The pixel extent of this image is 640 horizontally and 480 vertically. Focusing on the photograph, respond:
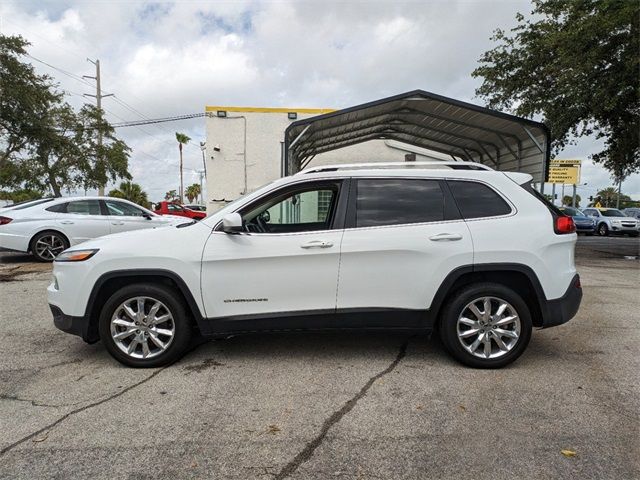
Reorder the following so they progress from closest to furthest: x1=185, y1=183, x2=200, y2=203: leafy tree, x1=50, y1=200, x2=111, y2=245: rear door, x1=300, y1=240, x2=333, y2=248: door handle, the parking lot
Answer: the parking lot → x1=300, y1=240, x2=333, y2=248: door handle → x1=50, y1=200, x2=111, y2=245: rear door → x1=185, y1=183, x2=200, y2=203: leafy tree

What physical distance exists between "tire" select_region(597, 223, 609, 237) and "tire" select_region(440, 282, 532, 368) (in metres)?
25.5

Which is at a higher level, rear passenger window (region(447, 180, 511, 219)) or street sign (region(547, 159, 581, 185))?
street sign (region(547, 159, 581, 185))

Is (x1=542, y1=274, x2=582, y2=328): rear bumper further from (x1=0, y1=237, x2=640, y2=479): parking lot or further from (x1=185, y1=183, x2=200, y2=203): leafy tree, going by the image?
(x1=185, y1=183, x2=200, y2=203): leafy tree

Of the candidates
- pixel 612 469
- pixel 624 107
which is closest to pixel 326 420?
pixel 612 469

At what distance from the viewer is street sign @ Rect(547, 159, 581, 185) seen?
3234cm

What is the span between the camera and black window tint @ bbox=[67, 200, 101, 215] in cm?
1031

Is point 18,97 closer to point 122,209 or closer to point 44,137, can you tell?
point 44,137

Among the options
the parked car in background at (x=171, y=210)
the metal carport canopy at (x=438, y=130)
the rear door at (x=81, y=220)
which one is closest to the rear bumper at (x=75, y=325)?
the metal carport canopy at (x=438, y=130)

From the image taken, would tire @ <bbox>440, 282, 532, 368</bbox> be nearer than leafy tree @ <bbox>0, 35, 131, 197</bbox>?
Yes

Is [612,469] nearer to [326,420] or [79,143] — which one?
[326,420]

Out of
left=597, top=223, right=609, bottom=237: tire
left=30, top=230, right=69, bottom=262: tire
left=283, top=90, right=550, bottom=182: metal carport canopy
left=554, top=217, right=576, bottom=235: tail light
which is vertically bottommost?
left=597, top=223, right=609, bottom=237: tire

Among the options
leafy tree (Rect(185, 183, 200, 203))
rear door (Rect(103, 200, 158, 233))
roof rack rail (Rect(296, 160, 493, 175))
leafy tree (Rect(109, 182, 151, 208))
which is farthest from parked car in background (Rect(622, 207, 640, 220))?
leafy tree (Rect(185, 183, 200, 203))

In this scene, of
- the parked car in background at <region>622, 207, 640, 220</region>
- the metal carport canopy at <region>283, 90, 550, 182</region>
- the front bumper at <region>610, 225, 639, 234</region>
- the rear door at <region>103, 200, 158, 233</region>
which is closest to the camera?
the metal carport canopy at <region>283, 90, 550, 182</region>

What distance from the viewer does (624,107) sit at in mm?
12625
